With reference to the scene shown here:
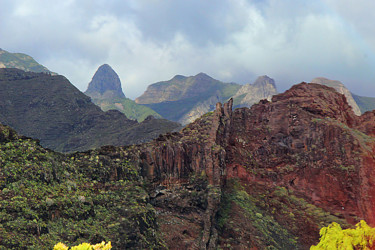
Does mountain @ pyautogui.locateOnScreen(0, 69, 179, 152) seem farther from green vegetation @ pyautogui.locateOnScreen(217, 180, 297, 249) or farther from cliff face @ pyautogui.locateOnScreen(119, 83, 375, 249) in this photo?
green vegetation @ pyautogui.locateOnScreen(217, 180, 297, 249)

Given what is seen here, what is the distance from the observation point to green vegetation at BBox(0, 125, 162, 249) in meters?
22.6

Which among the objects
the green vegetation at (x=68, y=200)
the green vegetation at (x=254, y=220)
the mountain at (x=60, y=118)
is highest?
the mountain at (x=60, y=118)

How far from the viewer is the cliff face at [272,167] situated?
34.8m

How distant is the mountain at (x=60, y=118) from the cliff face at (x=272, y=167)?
243 ft

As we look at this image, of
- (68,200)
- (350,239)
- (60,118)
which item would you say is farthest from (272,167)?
(60,118)

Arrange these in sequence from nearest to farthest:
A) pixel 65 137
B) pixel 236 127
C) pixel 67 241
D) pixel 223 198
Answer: pixel 67 241 < pixel 223 198 < pixel 236 127 < pixel 65 137

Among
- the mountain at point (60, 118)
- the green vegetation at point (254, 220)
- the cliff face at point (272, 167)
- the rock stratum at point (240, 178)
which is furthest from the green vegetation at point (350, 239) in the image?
the mountain at point (60, 118)

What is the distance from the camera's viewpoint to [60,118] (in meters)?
133

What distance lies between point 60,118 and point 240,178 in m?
107

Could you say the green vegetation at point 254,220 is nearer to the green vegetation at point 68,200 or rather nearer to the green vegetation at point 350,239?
the green vegetation at point 350,239

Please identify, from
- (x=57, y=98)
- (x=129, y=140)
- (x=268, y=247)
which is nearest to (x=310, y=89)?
(x=268, y=247)

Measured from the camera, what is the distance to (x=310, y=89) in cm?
5362

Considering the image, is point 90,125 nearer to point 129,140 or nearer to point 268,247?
point 129,140

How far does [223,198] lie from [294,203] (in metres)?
9.84
